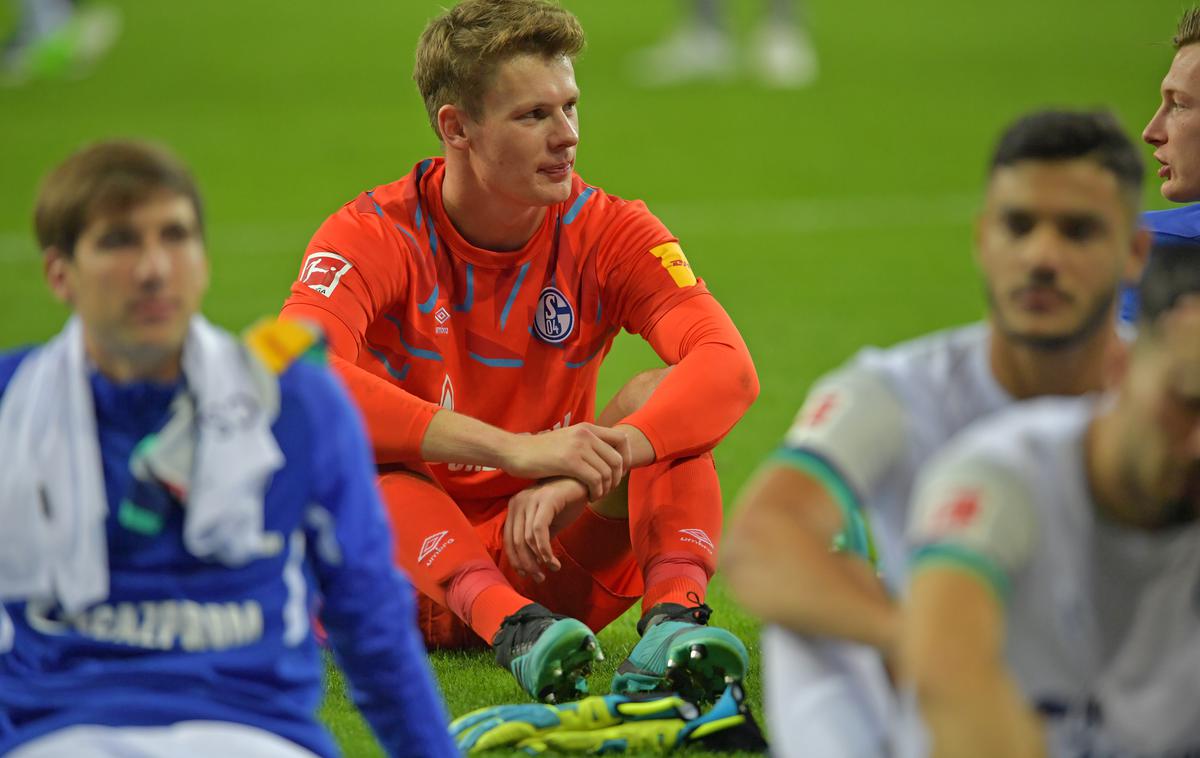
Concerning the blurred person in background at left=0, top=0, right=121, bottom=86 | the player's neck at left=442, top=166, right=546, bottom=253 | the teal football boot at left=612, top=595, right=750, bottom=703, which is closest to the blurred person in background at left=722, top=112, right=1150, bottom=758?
the teal football boot at left=612, top=595, right=750, bottom=703

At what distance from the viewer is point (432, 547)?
416 centimetres

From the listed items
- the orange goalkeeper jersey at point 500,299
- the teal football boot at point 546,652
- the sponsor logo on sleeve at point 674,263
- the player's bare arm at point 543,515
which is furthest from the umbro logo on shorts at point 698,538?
the sponsor logo on sleeve at point 674,263

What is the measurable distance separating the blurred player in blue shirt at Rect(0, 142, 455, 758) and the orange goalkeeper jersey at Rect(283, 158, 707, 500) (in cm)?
164

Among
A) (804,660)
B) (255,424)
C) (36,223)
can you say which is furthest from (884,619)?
(36,223)

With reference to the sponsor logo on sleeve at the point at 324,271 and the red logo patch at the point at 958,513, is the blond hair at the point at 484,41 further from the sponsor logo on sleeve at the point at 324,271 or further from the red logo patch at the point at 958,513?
the red logo patch at the point at 958,513

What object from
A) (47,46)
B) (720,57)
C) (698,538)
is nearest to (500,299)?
(698,538)

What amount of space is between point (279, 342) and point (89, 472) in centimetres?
32

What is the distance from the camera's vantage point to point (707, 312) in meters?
4.37

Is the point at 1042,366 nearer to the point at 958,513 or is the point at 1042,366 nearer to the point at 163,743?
the point at 958,513

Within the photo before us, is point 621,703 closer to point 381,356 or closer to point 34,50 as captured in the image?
point 381,356

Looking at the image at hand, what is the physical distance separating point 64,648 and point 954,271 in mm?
9346

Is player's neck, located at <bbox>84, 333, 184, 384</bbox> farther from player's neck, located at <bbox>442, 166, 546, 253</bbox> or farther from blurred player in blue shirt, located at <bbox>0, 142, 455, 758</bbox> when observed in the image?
player's neck, located at <bbox>442, 166, 546, 253</bbox>

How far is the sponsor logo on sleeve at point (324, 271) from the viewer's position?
4195 mm

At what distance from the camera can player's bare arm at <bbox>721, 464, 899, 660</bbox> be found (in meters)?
2.52
